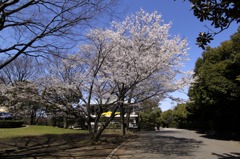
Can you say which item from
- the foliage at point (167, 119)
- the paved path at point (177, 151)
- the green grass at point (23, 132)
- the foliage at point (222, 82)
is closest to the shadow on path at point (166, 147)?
the paved path at point (177, 151)

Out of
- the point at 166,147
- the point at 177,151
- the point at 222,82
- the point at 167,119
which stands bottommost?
the point at 177,151

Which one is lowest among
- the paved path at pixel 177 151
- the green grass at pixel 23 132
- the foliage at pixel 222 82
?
the paved path at pixel 177 151

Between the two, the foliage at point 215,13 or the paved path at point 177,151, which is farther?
the paved path at point 177,151

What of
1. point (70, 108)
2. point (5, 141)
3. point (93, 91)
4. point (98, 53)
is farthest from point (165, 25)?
point (5, 141)

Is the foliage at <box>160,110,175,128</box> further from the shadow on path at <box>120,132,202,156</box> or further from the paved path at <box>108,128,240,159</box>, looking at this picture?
the paved path at <box>108,128,240,159</box>

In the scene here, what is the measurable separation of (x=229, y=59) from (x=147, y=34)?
793 cm

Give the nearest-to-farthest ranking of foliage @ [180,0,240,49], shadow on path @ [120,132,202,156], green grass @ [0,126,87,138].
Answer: foliage @ [180,0,240,49]
shadow on path @ [120,132,202,156]
green grass @ [0,126,87,138]

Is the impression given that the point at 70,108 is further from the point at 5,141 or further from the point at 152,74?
the point at 152,74

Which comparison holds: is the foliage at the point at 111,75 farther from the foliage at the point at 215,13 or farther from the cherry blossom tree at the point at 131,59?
the foliage at the point at 215,13

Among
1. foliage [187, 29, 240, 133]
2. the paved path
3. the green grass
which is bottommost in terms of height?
the paved path

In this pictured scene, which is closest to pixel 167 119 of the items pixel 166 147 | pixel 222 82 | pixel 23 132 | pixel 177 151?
pixel 23 132

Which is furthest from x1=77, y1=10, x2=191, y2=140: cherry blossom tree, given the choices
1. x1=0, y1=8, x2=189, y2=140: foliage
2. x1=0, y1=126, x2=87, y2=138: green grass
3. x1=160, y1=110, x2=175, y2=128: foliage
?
x1=160, y1=110, x2=175, y2=128: foliage

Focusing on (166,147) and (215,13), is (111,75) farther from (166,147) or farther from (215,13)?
(215,13)

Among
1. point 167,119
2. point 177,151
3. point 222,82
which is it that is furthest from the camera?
point 167,119
